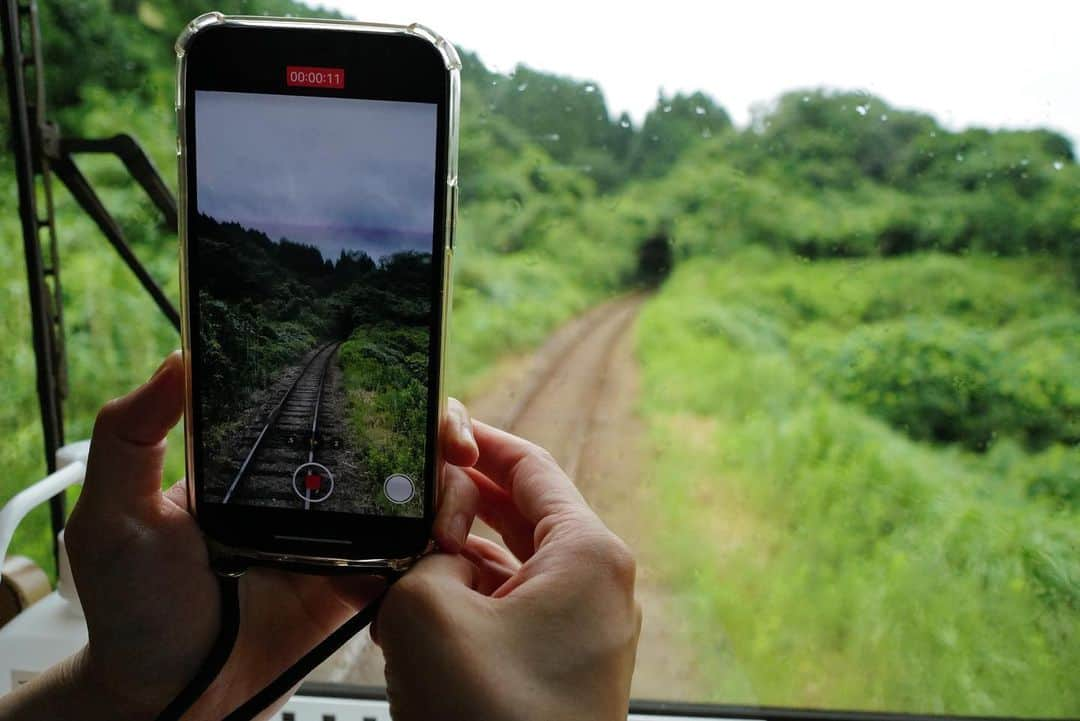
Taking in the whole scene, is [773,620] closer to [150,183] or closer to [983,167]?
[983,167]

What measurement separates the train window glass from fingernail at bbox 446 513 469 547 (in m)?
0.52

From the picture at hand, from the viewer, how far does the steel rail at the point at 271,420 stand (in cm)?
53

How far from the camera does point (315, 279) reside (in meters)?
0.52

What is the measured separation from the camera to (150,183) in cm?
99

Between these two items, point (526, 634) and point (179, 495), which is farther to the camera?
point (179, 495)

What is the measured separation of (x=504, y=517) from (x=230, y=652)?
21 cm

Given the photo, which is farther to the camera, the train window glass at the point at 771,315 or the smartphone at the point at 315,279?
the train window glass at the point at 771,315

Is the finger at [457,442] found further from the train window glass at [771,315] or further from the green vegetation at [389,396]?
the train window glass at [771,315]

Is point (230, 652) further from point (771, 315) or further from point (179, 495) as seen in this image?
point (771, 315)

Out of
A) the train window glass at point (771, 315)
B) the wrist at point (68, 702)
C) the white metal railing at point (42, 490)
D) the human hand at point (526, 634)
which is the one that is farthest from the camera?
the train window glass at point (771, 315)

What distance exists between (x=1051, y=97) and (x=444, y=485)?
34.7 inches

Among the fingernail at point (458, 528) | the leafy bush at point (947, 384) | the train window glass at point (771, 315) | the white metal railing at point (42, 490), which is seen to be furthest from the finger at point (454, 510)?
the leafy bush at point (947, 384)

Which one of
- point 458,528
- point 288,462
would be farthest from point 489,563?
point 288,462

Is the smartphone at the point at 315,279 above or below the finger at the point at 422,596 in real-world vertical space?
above
